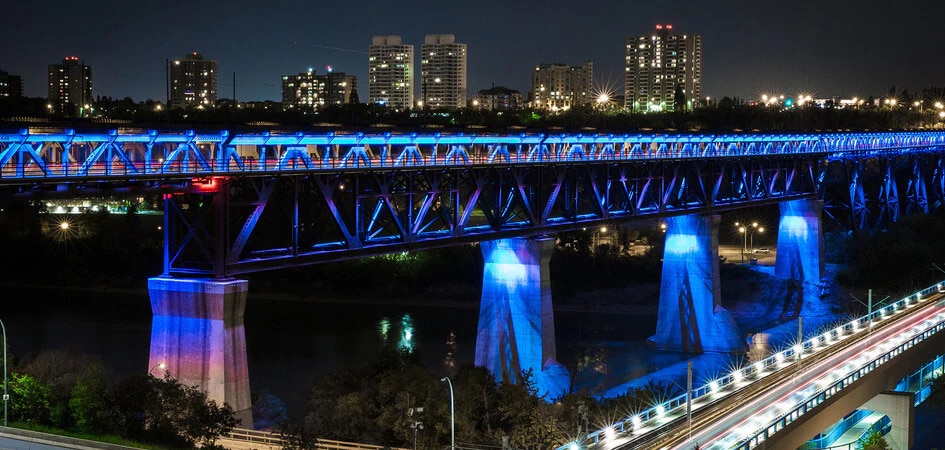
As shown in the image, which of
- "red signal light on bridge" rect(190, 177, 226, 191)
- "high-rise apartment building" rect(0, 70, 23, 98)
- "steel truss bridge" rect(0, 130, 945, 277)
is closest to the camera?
"steel truss bridge" rect(0, 130, 945, 277)

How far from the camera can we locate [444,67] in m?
199

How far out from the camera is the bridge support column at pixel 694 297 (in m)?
70.5

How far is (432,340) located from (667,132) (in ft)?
69.4

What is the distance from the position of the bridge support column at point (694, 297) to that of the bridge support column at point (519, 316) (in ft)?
56.8

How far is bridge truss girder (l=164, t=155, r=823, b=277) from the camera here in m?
40.1

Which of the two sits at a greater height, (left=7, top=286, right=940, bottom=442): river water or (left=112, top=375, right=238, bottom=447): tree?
(left=112, top=375, right=238, bottom=447): tree

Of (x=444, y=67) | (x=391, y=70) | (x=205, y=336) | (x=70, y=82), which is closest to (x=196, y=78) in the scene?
(x=70, y=82)

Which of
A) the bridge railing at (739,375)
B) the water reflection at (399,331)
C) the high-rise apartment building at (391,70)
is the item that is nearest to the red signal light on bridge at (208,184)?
the bridge railing at (739,375)

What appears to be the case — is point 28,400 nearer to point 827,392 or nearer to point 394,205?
point 394,205

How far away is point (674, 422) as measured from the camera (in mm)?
36031

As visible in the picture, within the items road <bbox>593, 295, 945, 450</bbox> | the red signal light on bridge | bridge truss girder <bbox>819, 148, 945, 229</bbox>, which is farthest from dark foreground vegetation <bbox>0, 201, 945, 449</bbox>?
bridge truss girder <bbox>819, 148, 945, 229</bbox>

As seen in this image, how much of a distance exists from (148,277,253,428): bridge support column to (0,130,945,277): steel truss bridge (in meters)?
0.95

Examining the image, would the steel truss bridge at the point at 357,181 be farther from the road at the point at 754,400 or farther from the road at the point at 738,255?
the road at the point at 738,255

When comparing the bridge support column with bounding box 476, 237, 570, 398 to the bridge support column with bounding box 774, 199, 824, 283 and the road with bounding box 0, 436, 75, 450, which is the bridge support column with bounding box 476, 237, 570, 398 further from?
the bridge support column with bounding box 774, 199, 824, 283
